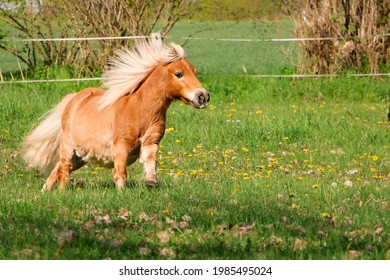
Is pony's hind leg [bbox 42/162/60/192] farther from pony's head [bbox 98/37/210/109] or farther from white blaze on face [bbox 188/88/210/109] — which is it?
white blaze on face [bbox 188/88/210/109]

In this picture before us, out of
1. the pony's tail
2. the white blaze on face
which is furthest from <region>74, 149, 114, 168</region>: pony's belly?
the white blaze on face

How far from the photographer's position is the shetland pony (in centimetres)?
856

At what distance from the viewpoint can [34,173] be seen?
1062 centimetres

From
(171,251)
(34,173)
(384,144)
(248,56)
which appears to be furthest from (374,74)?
(248,56)

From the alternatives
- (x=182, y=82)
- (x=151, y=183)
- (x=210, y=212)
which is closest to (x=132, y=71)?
(x=182, y=82)

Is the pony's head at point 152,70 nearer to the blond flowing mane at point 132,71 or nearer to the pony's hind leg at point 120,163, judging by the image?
the blond flowing mane at point 132,71

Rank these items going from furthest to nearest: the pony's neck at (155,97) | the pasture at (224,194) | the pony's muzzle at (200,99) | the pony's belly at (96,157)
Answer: the pony's belly at (96,157)
the pony's neck at (155,97)
the pony's muzzle at (200,99)
the pasture at (224,194)

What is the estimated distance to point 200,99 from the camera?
8312 mm

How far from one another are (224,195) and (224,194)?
0.08 metres

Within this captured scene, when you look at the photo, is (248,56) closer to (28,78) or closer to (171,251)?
(28,78)

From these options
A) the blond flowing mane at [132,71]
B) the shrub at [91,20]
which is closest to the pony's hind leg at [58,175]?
the blond flowing mane at [132,71]

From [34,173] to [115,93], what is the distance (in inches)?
86.1

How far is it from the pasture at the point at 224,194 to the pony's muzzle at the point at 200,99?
760mm

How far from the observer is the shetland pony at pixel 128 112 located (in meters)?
8.56
